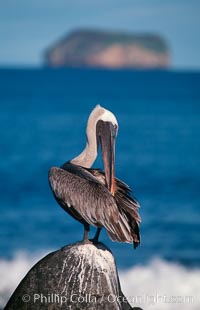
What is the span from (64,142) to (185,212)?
627 inches

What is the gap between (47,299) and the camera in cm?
778

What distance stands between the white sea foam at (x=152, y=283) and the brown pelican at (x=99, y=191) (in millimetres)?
3517

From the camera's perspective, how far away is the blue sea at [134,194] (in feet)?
50.7

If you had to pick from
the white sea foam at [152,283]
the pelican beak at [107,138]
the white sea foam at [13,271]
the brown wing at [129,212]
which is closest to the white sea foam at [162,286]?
the white sea foam at [152,283]

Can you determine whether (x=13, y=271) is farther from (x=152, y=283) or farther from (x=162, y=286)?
(x=162, y=286)

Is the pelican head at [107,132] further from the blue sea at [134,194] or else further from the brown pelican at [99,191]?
the blue sea at [134,194]

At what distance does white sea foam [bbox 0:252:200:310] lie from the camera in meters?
12.6

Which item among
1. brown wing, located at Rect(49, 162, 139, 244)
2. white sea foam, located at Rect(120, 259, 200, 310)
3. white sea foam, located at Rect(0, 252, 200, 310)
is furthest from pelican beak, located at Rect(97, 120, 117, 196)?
white sea foam, located at Rect(120, 259, 200, 310)

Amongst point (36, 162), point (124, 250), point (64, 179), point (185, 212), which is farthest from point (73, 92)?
point (64, 179)

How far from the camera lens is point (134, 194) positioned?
24062 mm

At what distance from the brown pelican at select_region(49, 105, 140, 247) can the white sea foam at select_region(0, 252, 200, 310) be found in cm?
352

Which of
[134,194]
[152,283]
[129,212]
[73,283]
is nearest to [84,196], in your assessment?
[129,212]

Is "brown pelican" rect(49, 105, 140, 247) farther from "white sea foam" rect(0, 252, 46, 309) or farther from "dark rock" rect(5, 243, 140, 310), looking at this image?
"white sea foam" rect(0, 252, 46, 309)

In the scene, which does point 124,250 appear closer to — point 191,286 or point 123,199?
point 191,286
